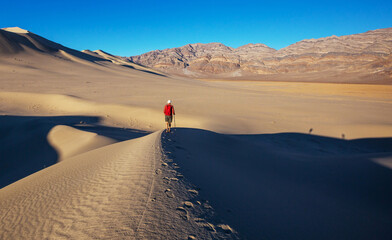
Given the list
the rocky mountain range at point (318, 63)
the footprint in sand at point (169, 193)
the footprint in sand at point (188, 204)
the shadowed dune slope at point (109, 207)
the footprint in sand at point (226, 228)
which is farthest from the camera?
the rocky mountain range at point (318, 63)

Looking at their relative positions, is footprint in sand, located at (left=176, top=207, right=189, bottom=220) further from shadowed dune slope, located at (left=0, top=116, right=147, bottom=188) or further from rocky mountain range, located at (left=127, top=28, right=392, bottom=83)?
rocky mountain range, located at (left=127, top=28, right=392, bottom=83)

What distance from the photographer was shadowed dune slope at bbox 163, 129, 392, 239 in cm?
305

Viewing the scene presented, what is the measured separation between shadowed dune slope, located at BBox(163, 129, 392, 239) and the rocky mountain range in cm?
6796

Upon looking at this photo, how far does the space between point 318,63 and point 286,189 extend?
10410cm

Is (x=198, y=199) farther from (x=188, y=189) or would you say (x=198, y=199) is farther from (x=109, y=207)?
(x=109, y=207)

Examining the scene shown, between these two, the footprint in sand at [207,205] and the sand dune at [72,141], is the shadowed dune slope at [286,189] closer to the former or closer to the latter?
the footprint in sand at [207,205]

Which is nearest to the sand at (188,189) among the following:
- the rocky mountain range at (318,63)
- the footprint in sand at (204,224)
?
the footprint in sand at (204,224)

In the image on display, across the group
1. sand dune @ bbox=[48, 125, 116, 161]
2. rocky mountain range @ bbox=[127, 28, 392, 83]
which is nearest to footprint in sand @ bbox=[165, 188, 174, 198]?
sand dune @ bbox=[48, 125, 116, 161]

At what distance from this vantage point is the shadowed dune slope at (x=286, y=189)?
3.05 metres

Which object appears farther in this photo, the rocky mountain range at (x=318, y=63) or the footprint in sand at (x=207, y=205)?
the rocky mountain range at (x=318, y=63)

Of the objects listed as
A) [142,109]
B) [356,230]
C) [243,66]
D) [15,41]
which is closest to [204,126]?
[142,109]

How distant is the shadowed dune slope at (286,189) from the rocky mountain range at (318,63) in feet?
223

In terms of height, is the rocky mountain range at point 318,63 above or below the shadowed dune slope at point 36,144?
above

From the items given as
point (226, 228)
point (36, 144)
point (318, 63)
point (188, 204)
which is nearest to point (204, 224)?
point (226, 228)
